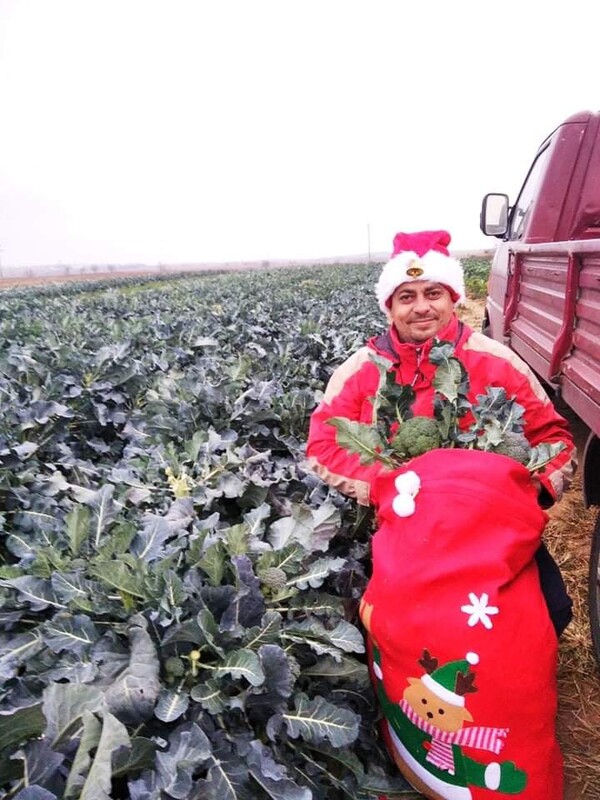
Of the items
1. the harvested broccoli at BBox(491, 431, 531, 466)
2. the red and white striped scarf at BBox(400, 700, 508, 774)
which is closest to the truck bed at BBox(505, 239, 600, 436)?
the harvested broccoli at BBox(491, 431, 531, 466)

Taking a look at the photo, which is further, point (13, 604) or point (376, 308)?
point (376, 308)

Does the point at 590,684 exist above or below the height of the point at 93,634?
below

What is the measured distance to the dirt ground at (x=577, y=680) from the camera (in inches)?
86.3


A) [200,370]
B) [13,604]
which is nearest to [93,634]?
[13,604]

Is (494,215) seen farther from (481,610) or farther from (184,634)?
(184,634)

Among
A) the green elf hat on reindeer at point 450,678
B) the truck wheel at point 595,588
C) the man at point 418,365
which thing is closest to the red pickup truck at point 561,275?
the truck wheel at point 595,588

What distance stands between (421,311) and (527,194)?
11.0 feet

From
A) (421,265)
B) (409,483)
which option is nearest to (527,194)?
(421,265)

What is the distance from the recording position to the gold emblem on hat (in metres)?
2.42

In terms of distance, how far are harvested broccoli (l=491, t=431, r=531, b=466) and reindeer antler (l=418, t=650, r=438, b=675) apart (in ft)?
2.37

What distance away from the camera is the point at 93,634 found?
1506 millimetres

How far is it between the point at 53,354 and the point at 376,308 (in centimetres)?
700

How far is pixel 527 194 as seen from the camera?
497cm

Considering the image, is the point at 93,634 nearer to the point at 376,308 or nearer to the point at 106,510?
the point at 106,510
